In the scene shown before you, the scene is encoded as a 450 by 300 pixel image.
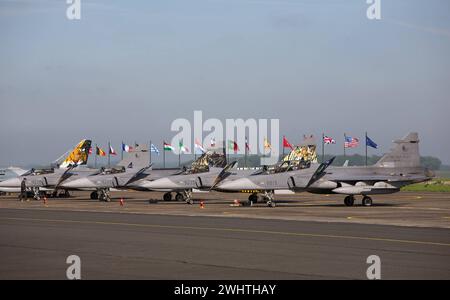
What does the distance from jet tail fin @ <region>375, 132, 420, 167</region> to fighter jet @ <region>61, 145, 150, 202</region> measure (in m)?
19.5

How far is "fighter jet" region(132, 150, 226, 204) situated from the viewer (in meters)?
49.1

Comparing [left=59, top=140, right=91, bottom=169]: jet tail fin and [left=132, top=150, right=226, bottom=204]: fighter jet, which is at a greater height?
[left=59, top=140, right=91, bottom=169]: jet tail fin

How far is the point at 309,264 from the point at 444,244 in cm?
596

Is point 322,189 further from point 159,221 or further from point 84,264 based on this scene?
point 84,264

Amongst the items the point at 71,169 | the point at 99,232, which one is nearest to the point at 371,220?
the point at 99,232

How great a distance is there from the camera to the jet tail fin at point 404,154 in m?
45.1

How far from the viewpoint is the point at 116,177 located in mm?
55094

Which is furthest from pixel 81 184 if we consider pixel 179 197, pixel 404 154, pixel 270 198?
pixel 404 154

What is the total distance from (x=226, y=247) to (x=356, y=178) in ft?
84.5

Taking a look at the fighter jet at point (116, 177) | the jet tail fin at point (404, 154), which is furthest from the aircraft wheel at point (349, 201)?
the fighter jet at point (116, 177)

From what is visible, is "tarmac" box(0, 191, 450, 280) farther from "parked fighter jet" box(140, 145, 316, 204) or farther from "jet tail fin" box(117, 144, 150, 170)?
"jet tail fin" box(117, 144, 150, 170)

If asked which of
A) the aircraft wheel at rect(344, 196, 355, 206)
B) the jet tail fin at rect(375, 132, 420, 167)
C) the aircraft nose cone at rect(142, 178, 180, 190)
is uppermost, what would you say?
the jet tail fin at rect(375, 132, 420, 167)

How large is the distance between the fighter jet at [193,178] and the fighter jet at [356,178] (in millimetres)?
5232

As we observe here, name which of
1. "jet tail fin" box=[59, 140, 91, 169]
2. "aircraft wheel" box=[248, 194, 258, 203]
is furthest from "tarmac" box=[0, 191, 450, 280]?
"jet tail fin" box=[59, 140, 91, 169]
